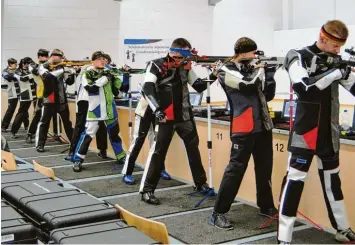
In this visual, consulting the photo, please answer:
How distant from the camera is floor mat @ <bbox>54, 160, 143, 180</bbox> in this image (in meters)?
5.96

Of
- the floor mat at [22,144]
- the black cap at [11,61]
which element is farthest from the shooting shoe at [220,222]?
the black cap at [11,61]

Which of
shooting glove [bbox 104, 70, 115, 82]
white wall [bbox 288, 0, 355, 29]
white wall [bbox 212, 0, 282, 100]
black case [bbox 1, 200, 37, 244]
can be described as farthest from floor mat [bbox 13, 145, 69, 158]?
white wall [bbox 288, 0, 355, 29]

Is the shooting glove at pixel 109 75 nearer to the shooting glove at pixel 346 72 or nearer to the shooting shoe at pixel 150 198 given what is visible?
the shooting shoe at pixel 150 198

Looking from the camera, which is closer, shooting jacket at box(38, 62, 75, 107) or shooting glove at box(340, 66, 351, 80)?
shooting glove at box(340, 66, 351, 80)

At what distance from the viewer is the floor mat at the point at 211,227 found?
379 cm

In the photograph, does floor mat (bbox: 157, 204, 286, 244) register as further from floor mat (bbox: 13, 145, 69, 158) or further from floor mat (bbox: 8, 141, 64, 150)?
floor mat (bbox: 8, 141, 64, 150)

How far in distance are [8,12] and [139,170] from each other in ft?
16.4

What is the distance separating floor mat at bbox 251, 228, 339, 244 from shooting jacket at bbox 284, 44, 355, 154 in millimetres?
721

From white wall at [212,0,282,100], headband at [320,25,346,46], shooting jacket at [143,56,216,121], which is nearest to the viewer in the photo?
headband at [320,25,346,46]

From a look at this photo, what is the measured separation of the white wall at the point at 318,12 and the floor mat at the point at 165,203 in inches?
262

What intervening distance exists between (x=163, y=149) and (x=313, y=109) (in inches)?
66.1

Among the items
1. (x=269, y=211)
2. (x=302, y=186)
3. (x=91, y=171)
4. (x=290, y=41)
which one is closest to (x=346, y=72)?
(x=302, y=186)

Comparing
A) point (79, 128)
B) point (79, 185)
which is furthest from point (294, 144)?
point (79, 128)

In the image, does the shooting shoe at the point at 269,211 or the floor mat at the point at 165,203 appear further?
the floor mat at the point at 165,203
